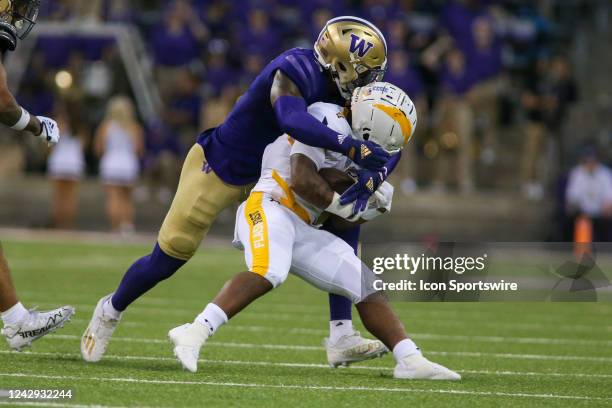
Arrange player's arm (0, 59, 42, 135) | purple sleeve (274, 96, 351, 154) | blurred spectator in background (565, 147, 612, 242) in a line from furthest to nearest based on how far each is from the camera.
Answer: blurred spectator in background (565, 147, 612, 242), player's arm (0, 59, 42, 135), purple sleeve (274, 96, 351, 154)

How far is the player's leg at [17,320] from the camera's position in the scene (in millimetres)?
5961

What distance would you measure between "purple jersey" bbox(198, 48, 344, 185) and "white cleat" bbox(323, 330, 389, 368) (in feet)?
2.82

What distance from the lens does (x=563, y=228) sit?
15.4 metres

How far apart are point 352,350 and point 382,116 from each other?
3.72 feet

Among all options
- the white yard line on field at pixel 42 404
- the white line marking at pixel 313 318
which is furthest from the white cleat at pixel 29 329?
the white line marking at pixel 313 318

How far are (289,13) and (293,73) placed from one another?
12416mm

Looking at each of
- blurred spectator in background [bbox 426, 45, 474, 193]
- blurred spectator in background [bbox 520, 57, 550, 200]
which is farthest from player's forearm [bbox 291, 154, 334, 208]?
blurred spectator in background [bbox 520, 57, 550, 200]

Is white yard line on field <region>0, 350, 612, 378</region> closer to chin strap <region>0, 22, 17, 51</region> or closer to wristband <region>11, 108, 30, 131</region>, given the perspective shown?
wristband <region>11, 108, 30, 131</region>

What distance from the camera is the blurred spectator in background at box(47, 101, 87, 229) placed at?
16391 mm

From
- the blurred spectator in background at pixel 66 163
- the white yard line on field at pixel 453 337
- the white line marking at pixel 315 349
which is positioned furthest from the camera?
the blurred spectator in background at pixel 66 163

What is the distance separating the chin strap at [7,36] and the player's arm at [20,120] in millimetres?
177

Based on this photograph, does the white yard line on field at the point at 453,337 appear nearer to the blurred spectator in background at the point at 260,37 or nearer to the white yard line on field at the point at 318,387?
the white yard line on field at the point at 318,387

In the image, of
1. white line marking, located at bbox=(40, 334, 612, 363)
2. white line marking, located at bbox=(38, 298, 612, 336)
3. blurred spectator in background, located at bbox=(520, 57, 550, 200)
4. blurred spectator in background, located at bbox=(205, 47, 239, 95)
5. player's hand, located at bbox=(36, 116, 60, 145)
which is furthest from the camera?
blurred spectator in background, located at bbox=(205, 47, 239, 95)

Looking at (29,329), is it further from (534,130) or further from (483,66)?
(534,130)
